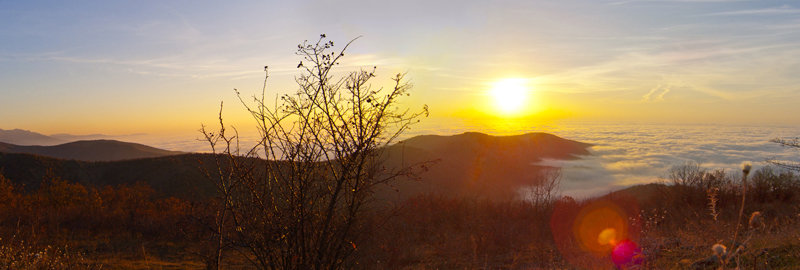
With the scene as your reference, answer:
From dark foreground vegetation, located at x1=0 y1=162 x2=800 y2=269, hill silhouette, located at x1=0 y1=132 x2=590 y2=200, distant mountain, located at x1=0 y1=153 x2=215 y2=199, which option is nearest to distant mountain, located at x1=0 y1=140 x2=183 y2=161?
hill silhouette, located at x1=0 y1=132 x2=590 y2=200

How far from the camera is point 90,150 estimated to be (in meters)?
81.3

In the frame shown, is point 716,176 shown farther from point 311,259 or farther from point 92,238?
point 92,238

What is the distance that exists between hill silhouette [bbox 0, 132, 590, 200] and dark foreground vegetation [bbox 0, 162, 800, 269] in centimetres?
478

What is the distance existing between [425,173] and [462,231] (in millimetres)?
23383

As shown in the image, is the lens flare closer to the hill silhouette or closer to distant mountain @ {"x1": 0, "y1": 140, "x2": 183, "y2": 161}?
the hill silhouette

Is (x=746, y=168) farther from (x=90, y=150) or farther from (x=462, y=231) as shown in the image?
(x=90, y=150)

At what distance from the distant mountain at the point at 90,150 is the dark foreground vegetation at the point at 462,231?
64870 mm

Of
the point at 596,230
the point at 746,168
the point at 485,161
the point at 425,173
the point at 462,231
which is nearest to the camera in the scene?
the point at 746,168

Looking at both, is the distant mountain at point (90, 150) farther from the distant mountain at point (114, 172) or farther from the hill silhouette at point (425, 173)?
the distant mountain at point (114, 172)

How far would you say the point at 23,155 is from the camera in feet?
138

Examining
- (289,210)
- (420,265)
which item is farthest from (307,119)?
(420,265)

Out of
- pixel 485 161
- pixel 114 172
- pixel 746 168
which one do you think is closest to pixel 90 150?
pixel 114 172

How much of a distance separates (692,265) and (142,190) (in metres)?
29.1

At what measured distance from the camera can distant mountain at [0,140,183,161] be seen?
7862 cm
